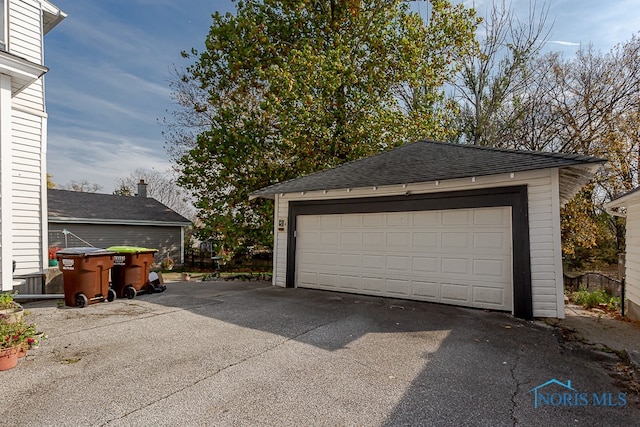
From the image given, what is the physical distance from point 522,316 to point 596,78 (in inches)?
571

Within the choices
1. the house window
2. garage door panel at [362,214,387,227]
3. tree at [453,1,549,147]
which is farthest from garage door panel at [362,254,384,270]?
tree at [453,1,549,147]

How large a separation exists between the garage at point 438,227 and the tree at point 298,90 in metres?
3.56

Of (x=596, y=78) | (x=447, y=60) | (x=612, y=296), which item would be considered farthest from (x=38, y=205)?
(x=596, y=78)

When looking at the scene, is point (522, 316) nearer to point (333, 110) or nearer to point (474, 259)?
point (474, 259)

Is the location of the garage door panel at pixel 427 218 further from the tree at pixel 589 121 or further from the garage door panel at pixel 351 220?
the tree at pixel 589 121

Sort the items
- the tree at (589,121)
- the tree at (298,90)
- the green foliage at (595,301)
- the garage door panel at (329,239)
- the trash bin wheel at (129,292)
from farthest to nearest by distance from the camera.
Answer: the tree at (589,121)
the tree at (298,90)
the garage door panel at (329,239)
the green foliage at (595,301)
the trash bin wheel at (129,292)

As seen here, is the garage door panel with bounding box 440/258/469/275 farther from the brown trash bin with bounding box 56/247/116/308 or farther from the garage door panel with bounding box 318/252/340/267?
the brown trash bin with bounding box 56/247/116/308

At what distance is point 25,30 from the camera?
6820mm

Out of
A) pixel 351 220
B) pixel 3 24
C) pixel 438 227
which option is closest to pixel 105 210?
pixel 3 24

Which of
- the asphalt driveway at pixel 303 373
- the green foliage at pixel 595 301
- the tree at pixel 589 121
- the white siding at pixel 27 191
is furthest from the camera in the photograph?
the tree at pixel 589 121

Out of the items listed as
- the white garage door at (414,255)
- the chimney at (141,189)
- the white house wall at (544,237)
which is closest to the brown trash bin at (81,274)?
the white garage door at (414,255)

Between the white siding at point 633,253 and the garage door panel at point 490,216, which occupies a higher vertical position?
the garage door panel at point 490,216

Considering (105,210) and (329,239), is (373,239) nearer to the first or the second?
(329,239)

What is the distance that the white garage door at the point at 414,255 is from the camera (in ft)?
19.4
